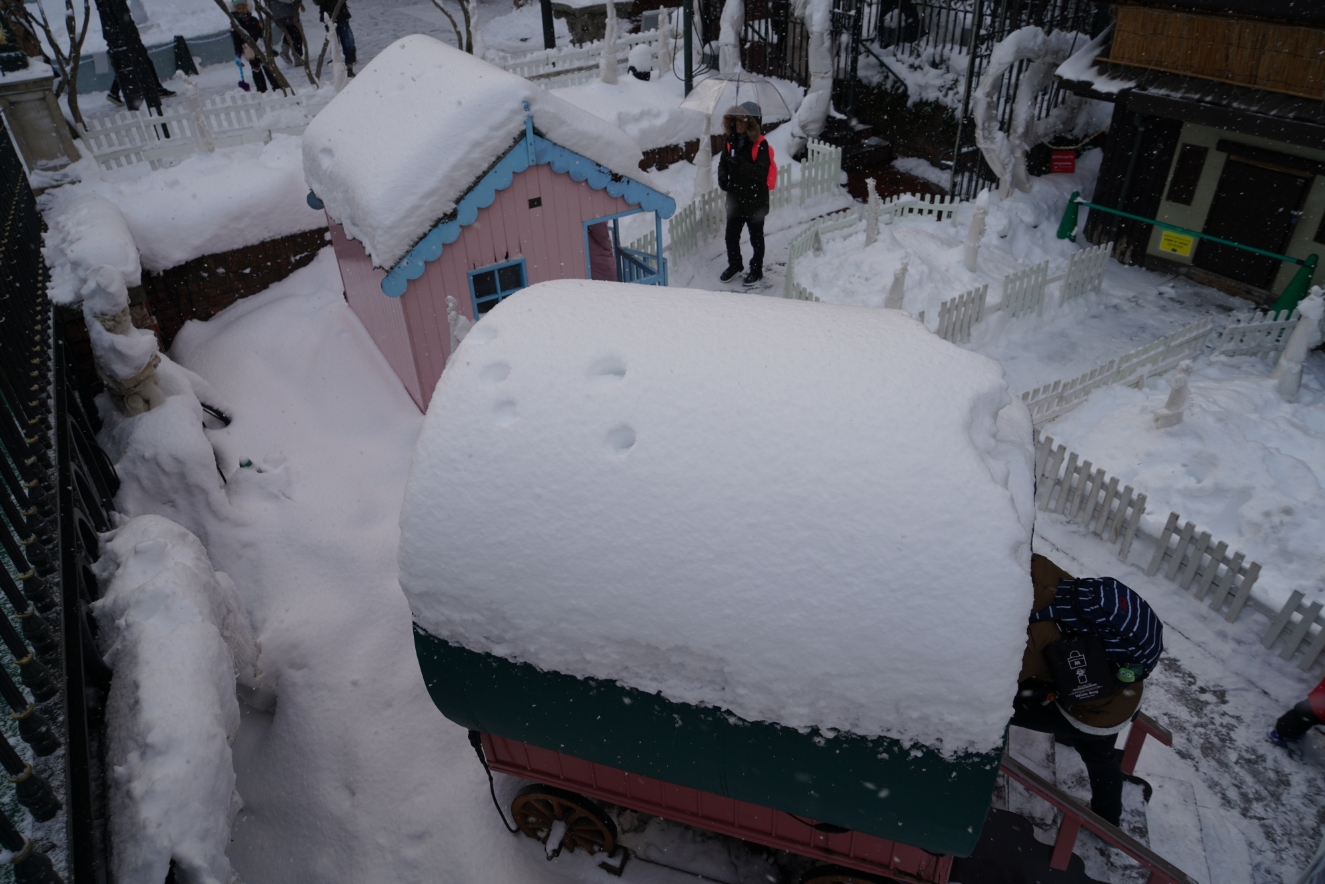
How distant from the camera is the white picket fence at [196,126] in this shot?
1099cm

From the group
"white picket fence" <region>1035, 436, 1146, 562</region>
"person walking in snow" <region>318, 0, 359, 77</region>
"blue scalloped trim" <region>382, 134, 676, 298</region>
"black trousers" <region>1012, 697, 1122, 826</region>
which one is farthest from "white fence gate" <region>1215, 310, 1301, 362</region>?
"person walking in snow" <region>318, 0, 359, 77</region>

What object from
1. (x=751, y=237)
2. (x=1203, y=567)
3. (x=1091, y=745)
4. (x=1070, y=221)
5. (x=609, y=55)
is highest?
(x=609, y=55)

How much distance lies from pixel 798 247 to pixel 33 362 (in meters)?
8.71

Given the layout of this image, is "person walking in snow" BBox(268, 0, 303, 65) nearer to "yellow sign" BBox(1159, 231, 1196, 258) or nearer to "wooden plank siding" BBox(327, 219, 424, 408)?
"wooden plank siding" BBox(327, 219, 424, 408)

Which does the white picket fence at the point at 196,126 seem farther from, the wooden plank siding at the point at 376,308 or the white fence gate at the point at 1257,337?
the white fence gate at the point at 1257,337

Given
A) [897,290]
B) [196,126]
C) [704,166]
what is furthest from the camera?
[704,166]

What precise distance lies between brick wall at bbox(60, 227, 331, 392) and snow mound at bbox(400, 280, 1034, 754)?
5.58 meters

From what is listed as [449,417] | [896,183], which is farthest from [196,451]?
[896,183]

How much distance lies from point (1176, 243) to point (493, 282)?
10.2 metres

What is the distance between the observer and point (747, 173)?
10117 mm

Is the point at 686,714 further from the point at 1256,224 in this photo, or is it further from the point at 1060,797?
the point at 1256,224

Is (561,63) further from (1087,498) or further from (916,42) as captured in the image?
(1087,498)

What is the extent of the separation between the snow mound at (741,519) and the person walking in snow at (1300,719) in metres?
3.67

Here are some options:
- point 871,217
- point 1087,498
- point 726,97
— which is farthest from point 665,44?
point 1087,498
